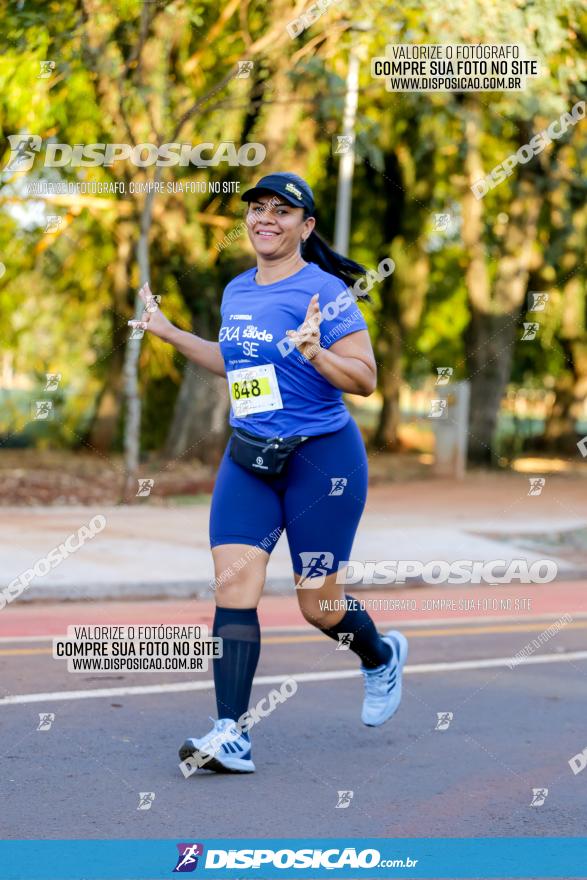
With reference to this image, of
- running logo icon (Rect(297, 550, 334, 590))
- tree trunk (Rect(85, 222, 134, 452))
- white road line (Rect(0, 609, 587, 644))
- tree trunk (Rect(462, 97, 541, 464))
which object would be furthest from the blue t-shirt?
tree trunk (Rect(462, 97, 541, 464))

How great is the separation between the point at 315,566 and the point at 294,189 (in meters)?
1.35

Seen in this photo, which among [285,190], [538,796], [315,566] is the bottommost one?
[538,796]

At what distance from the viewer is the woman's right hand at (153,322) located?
555cm

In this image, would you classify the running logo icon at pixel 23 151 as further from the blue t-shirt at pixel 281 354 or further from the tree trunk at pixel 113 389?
the blue t-shirt at pixel 281 354

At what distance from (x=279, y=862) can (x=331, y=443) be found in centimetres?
157

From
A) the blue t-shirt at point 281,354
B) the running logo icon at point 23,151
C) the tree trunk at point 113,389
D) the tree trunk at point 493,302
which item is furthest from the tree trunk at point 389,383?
the blue t-shirt at point 281,354

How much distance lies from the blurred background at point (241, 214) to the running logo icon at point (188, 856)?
8.21 m

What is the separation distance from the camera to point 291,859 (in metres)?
4.34

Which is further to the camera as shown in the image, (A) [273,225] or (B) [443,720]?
(B) [443,720]

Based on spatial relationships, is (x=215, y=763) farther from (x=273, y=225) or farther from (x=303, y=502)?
(x=273, y=225)

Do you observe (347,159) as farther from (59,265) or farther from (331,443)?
(331,443)

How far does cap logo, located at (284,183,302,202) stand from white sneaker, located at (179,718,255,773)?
73.6 inches

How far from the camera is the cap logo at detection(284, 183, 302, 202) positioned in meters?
5.24

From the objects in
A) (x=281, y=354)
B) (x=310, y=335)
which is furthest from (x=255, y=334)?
(x=310, y=335)
